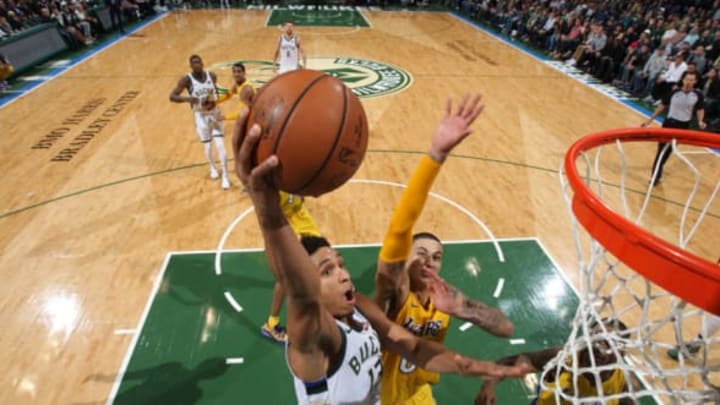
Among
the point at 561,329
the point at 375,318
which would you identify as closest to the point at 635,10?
the point at 561,329

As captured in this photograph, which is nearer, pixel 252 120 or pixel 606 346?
pixel 252 120

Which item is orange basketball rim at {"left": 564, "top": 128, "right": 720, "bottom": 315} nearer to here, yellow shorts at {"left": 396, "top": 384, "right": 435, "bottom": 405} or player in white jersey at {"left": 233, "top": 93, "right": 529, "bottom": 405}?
player in white jersey at {"left": 233, "top": 93, "right": 529, "bottom": 405}

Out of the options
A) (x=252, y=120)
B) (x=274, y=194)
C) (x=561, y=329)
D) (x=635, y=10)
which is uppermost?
(x=252, y=120)

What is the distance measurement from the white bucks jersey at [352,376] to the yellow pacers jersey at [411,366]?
507 mm

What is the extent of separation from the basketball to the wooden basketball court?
9.67 ft

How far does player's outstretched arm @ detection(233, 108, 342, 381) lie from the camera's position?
135 cm

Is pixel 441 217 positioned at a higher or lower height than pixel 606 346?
lower

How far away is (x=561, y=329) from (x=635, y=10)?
48.6 ft

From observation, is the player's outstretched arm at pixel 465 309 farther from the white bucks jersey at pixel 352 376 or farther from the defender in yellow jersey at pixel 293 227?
the defender in yellow jersey at pixel 293 227

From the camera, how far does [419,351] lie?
7.05 feet

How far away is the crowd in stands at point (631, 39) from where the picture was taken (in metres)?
9.92

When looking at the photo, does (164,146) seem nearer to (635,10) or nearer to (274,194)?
(274,194)

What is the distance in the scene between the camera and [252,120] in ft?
5.25

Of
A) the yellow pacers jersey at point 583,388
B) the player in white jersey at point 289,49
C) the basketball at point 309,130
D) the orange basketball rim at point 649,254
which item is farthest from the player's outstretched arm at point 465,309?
the player in white jersey at point 289,49
